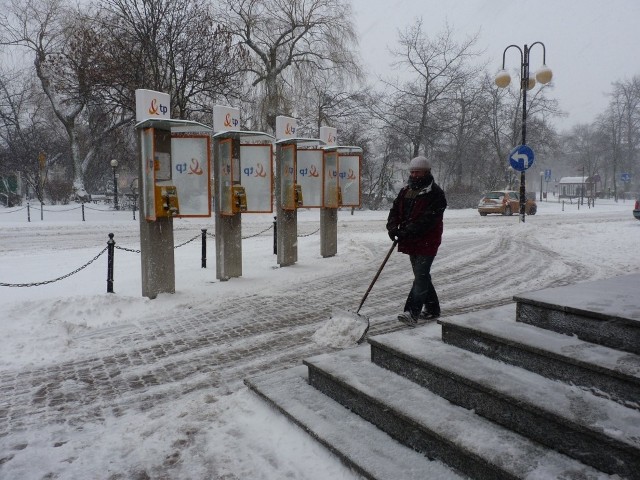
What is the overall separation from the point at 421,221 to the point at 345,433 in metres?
2.79

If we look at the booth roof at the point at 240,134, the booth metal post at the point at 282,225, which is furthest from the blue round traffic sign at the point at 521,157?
the booth roof at the point at 240,134

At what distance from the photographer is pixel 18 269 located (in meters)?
10.2

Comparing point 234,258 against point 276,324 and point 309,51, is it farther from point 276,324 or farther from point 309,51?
point 309,51

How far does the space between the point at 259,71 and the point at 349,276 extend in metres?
20.8

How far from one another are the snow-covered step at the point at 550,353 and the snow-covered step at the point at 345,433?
3.49 ft

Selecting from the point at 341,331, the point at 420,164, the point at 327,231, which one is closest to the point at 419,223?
the point at 420,164

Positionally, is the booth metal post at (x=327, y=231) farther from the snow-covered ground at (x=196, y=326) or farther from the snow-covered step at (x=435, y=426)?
the snow-covered step at (x=435, y=426)

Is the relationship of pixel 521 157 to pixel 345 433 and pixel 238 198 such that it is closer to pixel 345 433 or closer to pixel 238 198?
pixel 238 198

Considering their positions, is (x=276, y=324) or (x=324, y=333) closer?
(x=324, y=333)

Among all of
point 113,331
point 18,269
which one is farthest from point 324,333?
point 18,269

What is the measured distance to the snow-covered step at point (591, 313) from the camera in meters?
3.51

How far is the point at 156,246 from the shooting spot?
25.4ft

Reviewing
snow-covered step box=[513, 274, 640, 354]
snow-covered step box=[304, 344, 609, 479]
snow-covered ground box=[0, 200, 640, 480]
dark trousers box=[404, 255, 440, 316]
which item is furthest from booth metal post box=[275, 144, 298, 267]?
snow-covered step box=[513, 274, 640, 354]

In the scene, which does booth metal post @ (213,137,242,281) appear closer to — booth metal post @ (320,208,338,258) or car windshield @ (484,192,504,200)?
booth metal post @ (320,208,338,258)
